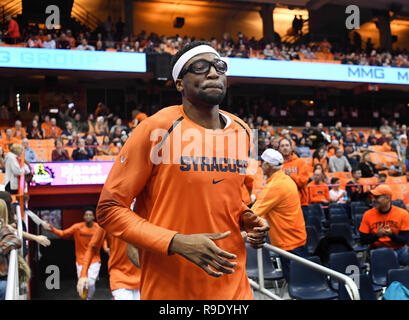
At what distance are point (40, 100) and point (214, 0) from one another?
35.8ft

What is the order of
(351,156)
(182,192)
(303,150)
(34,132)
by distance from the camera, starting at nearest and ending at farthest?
(182,192) → (34,132) → (351,156) → (303,150)

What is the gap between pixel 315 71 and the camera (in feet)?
66.7

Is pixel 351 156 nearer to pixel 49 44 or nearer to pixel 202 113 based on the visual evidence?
pixel 49 44

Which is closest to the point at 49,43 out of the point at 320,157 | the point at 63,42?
the point at 63,42

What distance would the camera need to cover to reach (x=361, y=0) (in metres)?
23.8

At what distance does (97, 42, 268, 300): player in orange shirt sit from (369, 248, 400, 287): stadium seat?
4.12 meters

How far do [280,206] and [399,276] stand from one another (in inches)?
56.1

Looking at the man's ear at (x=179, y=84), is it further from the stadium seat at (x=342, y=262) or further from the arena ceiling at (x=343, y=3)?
the arena ceiling at (x=343, y=3)

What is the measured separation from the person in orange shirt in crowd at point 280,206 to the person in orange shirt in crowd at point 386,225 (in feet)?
3.40

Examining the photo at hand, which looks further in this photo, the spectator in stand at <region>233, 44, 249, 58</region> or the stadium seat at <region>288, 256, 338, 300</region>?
the spectator in stand at <region>233, 44, 249, 58</region>

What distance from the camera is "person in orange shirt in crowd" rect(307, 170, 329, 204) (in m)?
10.1

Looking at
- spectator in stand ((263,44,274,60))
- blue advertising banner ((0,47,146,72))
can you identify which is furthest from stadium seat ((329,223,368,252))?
spectator in stand ((263,44,274,60))

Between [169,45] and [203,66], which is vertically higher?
[169,45]

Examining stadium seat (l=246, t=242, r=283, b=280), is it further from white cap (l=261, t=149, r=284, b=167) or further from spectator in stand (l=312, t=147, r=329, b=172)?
spectator in stand (l=312, t=147, r=329, b=172)
